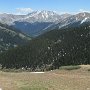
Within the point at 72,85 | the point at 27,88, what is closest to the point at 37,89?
the point at 27,88

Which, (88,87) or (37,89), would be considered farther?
(88,87)

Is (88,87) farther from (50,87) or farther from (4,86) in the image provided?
(4,86)

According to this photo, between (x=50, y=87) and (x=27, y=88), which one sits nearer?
(x=27, y=88)

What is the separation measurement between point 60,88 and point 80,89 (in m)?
2.37

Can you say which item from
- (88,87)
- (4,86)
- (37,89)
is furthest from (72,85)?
(4,86)

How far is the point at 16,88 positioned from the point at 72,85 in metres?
8.66

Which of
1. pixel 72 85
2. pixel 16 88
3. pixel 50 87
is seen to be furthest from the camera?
pixel 72 85

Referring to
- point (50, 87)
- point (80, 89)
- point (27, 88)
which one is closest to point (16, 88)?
point (27, 88)

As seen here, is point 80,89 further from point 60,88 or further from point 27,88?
point 27,88

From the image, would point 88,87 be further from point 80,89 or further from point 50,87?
point 50,87

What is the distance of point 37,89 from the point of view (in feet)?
113

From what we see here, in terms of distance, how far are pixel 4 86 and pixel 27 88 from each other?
2.68 m

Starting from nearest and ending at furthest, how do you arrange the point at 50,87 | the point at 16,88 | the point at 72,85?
the point at 16,88, the point at 50,87, the point at 72,85

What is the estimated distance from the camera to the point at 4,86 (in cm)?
3506
